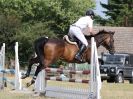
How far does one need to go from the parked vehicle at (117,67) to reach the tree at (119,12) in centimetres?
4445

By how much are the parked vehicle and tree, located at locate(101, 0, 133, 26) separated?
44455 millimetres

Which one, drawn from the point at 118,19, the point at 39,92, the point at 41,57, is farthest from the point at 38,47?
the point at 118,19

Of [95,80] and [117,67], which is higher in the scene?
[95,80]

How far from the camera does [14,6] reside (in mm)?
68062

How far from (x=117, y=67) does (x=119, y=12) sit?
50.9 metres

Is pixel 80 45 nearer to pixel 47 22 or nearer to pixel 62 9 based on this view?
pixel 47 22

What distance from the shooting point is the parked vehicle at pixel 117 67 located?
119 feet

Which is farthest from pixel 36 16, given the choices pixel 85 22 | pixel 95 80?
pixel 95 80

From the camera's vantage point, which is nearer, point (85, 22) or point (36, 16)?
point (85, 22)

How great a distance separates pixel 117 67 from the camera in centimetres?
3634

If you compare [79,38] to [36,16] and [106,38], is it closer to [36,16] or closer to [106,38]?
[106,38]

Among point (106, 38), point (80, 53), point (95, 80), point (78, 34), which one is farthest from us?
point (106, 38)

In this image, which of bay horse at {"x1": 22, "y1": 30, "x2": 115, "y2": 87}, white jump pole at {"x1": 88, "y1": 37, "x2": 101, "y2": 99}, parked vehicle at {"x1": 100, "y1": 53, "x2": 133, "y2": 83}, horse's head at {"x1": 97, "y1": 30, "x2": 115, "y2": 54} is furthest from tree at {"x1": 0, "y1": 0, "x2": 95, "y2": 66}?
white jump pole at {"x1": 88, "y1": 37, "x2": 101, "y2": 99}

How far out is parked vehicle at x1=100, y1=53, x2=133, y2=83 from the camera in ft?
119
